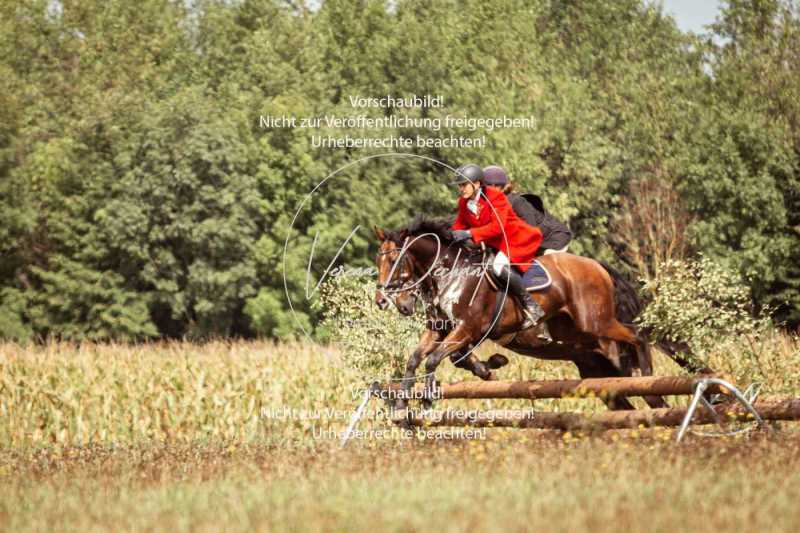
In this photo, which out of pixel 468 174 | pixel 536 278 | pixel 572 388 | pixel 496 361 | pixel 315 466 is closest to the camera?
pixel 315 466

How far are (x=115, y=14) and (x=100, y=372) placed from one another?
42.1 metres

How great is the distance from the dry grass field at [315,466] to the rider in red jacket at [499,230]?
1676 millimetres

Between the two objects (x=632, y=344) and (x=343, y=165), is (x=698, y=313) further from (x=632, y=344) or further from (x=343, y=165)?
(x=343, y=165)

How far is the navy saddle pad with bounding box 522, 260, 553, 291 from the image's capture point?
1301cm

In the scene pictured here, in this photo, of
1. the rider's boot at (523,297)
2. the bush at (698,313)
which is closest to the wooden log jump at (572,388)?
the bush at (698,313)

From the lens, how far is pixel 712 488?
26.3ft

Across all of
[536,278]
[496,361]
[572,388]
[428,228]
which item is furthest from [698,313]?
[428,228]

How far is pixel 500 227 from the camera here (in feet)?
40.2

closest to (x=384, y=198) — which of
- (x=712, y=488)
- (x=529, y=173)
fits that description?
(x=529, y=173)

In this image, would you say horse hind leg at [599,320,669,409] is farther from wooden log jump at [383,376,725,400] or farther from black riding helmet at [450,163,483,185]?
black riding helmet at [450,163,483,185]

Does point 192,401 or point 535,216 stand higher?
point 535,216

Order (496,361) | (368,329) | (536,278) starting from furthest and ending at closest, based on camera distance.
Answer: (536,278) < (496,361) < (368,329)

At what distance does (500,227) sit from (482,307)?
0.92 meters

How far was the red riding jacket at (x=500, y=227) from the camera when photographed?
12.1 metres
